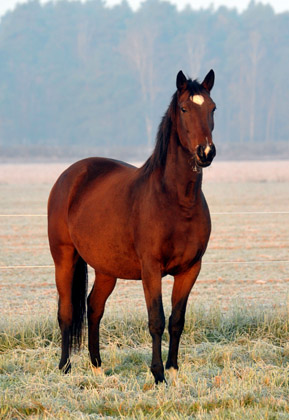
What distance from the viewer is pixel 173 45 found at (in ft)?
253

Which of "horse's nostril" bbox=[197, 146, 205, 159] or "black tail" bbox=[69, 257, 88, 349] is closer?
"horse's nostril" bbox=[197, 146, 205, 159]

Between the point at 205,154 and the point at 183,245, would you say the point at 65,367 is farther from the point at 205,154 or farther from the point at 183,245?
the point at 205,154

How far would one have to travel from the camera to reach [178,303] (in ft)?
14.6

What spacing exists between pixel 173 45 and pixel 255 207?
204 feet

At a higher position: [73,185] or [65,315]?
[73,185]

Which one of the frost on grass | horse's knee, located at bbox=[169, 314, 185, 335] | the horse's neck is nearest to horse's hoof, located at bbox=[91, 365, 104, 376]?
the frost on grass

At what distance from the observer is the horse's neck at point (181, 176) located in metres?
4.29

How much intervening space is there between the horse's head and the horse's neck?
0.09 m

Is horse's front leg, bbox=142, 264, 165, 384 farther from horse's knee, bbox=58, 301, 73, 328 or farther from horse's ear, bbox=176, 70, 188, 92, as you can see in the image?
horse's ear, bbox=176, 70, 188, 92

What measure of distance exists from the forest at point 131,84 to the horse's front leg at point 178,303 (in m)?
60.3

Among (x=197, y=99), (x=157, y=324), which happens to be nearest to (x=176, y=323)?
(x=157, y=324)

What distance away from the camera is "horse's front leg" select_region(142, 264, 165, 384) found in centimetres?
421

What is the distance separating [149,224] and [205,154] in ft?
2.04

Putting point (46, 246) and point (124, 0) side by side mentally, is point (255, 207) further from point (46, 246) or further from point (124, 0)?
point (124, 0)
